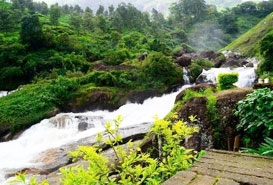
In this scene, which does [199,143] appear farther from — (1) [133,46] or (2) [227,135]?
(1) [133,46]

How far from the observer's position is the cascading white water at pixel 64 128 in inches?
654

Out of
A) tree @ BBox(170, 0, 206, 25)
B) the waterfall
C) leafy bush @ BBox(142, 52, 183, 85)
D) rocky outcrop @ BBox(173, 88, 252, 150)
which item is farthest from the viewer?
tree @ BBox(170, 0, 206, 25)

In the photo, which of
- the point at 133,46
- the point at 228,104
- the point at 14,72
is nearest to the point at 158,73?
the point at 14,72


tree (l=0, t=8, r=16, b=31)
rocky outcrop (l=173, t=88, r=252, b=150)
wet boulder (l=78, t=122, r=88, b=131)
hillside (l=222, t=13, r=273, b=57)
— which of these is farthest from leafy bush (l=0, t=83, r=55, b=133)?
hillside (l=222, t=13, r=273, b=57)

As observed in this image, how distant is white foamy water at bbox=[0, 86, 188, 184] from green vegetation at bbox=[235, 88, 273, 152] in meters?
9.07

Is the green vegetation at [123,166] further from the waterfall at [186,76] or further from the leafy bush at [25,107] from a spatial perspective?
the waterfall at [186,76]

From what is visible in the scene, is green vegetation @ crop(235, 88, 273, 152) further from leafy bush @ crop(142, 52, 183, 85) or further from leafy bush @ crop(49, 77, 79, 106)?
leafy bush @ crop(49, 77, 79, 106)

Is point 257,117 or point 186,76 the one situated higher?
point 257,117

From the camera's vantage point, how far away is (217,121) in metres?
8.61

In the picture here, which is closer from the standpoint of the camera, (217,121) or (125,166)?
(125,166)

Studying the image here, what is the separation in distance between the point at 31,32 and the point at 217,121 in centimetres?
3097

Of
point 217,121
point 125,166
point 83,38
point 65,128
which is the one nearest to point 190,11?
point 83,38

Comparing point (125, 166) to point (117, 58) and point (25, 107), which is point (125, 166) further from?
point (117, 58)

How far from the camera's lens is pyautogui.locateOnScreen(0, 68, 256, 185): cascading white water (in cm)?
1661
